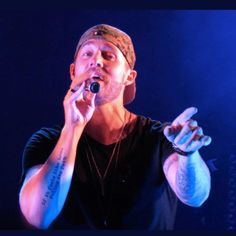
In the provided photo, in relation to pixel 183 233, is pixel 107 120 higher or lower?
higher

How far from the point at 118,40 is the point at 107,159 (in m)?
0.58

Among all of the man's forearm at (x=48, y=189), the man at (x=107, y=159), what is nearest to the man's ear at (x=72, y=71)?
the man at (x=107, y=159)

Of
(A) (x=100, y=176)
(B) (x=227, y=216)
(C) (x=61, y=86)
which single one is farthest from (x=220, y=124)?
(C) (x=61, y=86)

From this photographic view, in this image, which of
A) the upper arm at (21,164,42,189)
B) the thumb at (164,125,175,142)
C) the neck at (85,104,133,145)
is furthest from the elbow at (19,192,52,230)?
the thumb at (164,125,175,142)

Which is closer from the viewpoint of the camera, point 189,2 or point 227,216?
point 227,216

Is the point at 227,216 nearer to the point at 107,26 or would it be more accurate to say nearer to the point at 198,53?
the point at 198,53

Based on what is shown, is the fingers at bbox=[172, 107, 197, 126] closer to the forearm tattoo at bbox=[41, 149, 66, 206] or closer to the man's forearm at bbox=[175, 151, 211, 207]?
the man's forearm at bbox=[175, 151, 211, 207]

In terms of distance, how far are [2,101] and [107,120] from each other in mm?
522

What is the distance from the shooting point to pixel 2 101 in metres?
2.58

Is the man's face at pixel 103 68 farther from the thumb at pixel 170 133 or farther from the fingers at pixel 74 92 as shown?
the thumb at pixel 170 133

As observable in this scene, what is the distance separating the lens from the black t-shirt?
249 centimetres

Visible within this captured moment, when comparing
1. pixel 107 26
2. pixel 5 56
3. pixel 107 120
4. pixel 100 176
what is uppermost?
pixel 107 26

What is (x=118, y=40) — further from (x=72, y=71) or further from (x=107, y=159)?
(x=107, y=159)

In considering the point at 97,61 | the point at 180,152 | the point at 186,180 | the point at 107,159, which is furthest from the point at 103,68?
the point at 186,180
